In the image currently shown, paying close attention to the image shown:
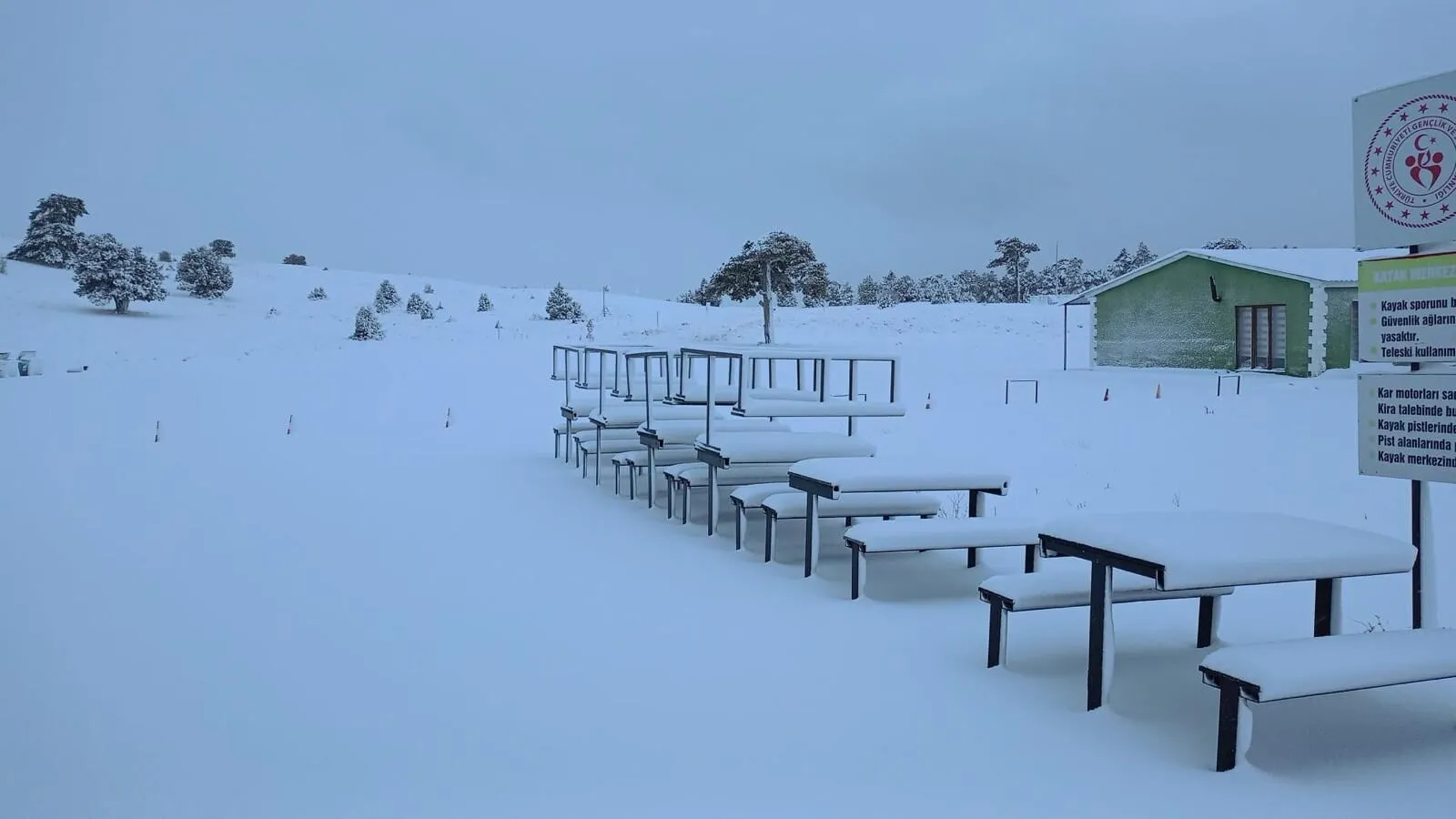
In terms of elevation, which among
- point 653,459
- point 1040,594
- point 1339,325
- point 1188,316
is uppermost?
point 1188,316

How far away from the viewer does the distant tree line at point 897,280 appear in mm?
40688

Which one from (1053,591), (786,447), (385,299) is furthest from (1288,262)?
(385,299)

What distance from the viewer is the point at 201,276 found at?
49.3 metres

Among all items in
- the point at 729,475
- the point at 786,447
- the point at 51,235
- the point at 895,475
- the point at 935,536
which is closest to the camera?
the point at 935,536

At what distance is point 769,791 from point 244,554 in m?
5.95

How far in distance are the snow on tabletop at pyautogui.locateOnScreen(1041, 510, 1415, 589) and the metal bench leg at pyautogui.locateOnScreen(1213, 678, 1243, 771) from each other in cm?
42

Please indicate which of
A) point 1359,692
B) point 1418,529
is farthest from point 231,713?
point 1418,529

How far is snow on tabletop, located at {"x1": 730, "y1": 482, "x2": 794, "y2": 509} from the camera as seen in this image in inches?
316

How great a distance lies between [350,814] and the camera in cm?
345

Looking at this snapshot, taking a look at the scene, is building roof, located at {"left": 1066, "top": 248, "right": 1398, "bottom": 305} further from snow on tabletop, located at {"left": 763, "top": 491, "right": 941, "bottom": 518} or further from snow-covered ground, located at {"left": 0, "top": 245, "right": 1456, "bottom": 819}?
snow on tabletop, located at {"left": 763, "top": 491, "right": 941, "bottom": 518}

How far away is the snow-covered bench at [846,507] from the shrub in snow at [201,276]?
163 feet

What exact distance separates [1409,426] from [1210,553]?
1.76 m

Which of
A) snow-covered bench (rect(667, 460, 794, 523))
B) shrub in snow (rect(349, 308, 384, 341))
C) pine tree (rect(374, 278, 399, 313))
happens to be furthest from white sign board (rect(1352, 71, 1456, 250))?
pine tree (rect(374, 278, 399, 313))

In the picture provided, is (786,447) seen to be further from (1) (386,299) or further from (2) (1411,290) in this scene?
(1) (386,299)
